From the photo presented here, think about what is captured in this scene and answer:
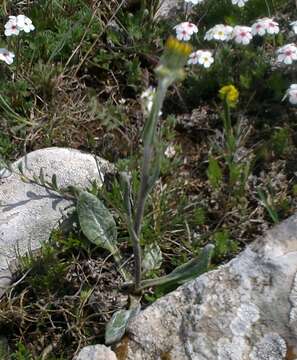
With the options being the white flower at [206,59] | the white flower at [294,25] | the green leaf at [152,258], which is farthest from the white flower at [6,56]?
the white flower at [294,25]

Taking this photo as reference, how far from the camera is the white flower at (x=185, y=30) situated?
170 inches

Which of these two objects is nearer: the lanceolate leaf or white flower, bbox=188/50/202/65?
the lanceolate leaf

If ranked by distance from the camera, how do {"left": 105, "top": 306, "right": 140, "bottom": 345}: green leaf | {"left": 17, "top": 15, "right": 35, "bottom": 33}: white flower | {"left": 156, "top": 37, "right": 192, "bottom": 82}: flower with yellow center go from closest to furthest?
{"left": 156, "top": 37, "right": 192, "bottom": 82}: flower with yellow center, {"left": 105, "top": 306, "right": 140, "bottom": 345}: green leaf, {"left": 17, "top": 15, "right": 35, "bottom": 33}: white flower

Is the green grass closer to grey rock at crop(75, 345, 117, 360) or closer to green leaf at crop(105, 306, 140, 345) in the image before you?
green leaf at crop(105, 306, 140, 345)

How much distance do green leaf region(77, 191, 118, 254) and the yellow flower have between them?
0.94 m

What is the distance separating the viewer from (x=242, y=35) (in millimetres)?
4234

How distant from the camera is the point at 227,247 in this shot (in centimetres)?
365

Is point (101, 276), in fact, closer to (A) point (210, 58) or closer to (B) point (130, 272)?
(B) point (130, 272)

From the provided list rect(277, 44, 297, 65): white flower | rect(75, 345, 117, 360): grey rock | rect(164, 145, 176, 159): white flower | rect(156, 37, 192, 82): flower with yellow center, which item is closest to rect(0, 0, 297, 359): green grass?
rect(164, 145, 176, 159): white flower

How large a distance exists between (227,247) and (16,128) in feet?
4.56

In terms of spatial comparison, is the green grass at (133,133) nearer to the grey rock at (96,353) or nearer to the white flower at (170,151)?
the white flower at (170,151)

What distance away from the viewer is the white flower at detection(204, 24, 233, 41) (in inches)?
169

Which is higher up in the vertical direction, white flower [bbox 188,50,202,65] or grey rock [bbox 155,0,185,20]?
grey rock [bbox 155,0,185,20]

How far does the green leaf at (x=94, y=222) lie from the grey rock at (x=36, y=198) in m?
0.16
